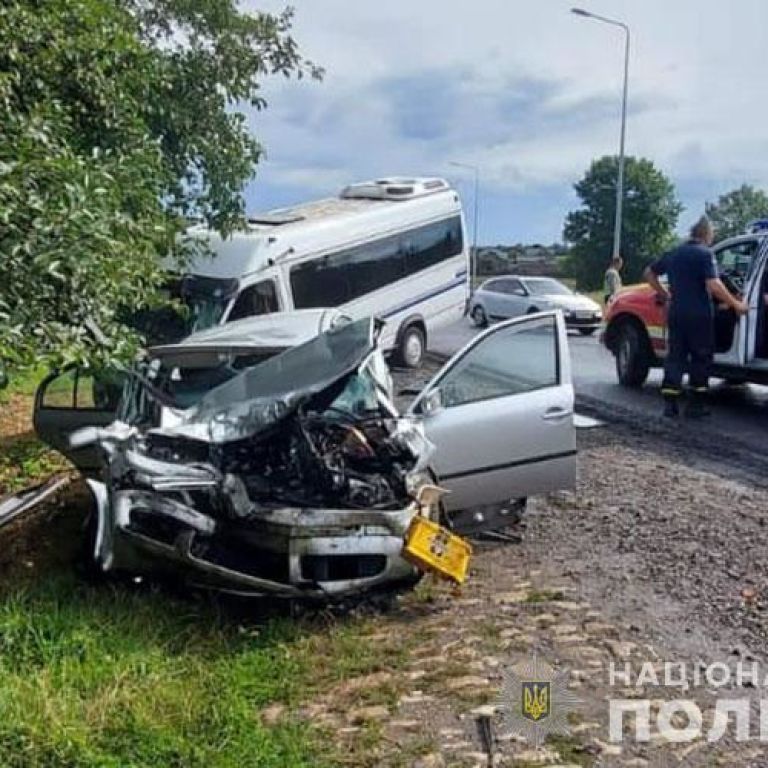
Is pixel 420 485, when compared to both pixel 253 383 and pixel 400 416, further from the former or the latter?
pixel 253 383

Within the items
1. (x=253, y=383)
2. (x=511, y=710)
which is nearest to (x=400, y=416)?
(x=253, y=383)

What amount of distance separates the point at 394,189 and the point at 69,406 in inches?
326

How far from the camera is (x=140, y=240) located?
5750mm

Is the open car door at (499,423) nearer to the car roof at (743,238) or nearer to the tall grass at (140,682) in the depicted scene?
the tall grass at (140,682)

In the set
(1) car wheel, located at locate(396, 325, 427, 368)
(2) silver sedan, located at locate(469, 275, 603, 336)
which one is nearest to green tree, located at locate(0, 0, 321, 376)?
(1) car wheel, located at locate(396, 325, 427, 368)

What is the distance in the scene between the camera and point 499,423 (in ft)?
18.3

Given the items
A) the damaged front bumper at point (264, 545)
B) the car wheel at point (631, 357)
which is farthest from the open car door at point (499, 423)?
the car wheel at point (631, 357)

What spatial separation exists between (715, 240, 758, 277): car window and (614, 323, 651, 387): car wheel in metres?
1.36

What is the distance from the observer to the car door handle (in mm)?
5629

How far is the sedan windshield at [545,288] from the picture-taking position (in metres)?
A: 21.4

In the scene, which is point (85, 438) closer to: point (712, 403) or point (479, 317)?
point (712, 403)

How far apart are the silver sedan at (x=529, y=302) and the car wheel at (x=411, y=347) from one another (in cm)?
627

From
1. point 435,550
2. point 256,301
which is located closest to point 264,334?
point 435,550

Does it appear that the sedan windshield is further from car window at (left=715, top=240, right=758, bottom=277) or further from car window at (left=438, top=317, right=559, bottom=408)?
car window at (left=438, top=317, right=559, bottom=408)
